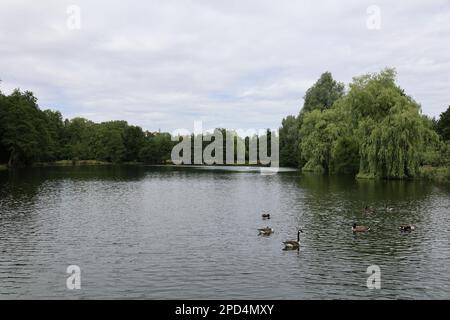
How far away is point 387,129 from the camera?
60750 millimetres

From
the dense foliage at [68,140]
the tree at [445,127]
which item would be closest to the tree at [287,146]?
the tree at [445,127]

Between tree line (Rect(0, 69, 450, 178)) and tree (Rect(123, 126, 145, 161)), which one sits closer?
tree line (Rect(0, 69, 450, 178))

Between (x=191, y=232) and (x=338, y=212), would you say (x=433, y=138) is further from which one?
(x=191, y=232)

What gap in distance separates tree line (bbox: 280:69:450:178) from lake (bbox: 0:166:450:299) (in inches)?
833

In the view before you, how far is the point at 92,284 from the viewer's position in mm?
16969

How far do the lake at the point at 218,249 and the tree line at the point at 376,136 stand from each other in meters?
21.2

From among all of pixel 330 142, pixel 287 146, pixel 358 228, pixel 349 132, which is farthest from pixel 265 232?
pixel 287 146

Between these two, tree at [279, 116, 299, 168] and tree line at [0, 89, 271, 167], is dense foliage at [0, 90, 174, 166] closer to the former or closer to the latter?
tree line at [0, 89, 271, 167]

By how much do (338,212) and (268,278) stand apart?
17670mm

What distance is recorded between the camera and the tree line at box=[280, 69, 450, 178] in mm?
60906

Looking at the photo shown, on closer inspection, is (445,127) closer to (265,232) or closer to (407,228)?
(407,228)

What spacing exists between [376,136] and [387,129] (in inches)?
66.4

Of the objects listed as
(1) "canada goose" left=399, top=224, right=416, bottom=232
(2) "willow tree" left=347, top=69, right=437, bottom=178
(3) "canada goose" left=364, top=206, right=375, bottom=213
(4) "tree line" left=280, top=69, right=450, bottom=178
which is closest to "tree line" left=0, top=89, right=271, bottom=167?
(4) "tree line" left=280, top=69, right=450, bottom=178
